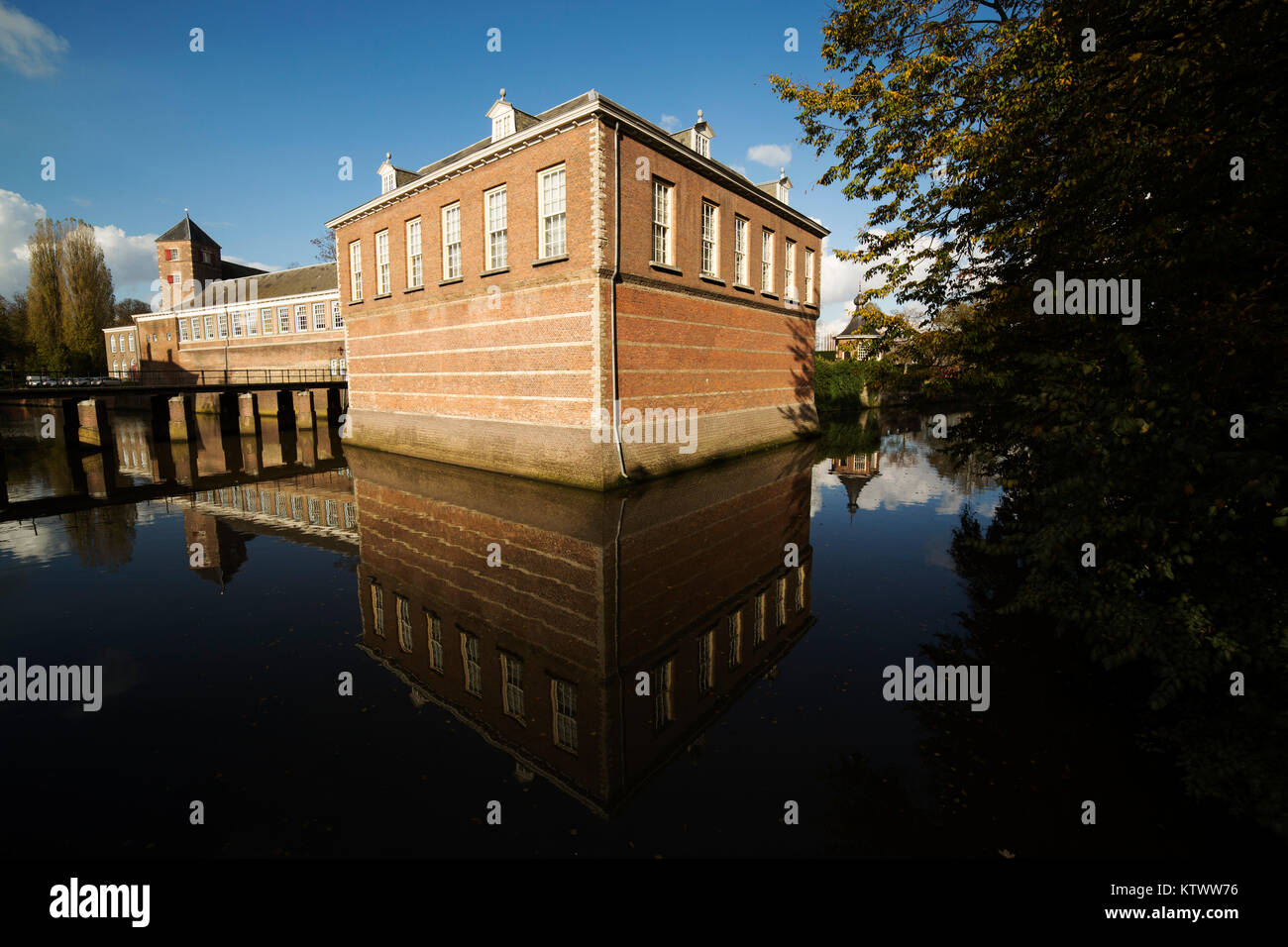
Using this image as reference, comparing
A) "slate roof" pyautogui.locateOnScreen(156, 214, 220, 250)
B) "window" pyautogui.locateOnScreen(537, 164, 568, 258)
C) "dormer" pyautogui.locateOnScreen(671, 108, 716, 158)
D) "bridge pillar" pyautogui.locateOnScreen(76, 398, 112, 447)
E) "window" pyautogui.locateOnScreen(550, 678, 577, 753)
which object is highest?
"slate roof" pyautogui.locateOnScreen(156, 214, 220, 250)

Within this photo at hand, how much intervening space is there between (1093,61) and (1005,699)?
667cm

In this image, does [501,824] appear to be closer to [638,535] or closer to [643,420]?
[638,535]

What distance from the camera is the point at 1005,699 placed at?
527 cm

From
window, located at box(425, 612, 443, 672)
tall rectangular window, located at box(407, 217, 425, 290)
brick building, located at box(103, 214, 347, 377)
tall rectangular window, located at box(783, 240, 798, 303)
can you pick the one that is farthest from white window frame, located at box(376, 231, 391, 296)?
window, located at box(425, 612, 443, 672)

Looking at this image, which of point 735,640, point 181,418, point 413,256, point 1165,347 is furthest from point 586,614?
point 181,418

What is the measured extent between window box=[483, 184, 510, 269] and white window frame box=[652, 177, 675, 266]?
15.1 ft

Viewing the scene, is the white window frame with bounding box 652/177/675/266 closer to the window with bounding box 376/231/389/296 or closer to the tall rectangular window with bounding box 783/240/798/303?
the tall rectangular window with bounding box 783/240/798/303

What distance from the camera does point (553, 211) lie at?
1564 centimetres

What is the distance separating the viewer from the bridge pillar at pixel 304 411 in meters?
31.8

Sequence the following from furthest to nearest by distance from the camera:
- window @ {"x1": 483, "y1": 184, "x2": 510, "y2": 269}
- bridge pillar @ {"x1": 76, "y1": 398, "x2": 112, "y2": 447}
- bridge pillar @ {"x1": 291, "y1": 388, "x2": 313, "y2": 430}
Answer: bridge pillar @ {"x1": 291, "y1": 388, "x2": 313, "y2": 430}
bridge pillar @ {"x1": 76, "y1": 398, "x2": 112, "y2": 447}
window @ {"x1": 483, "y1": 184, "x2": 510, "y2": 269}

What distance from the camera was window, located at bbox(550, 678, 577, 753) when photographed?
482 centimetres


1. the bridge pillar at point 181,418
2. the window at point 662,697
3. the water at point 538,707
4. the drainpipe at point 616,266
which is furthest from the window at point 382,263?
the window at point 662,697

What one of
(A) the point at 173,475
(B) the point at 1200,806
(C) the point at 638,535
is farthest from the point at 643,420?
(A) the point at 173,475

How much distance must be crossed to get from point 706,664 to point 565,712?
1684 mm
